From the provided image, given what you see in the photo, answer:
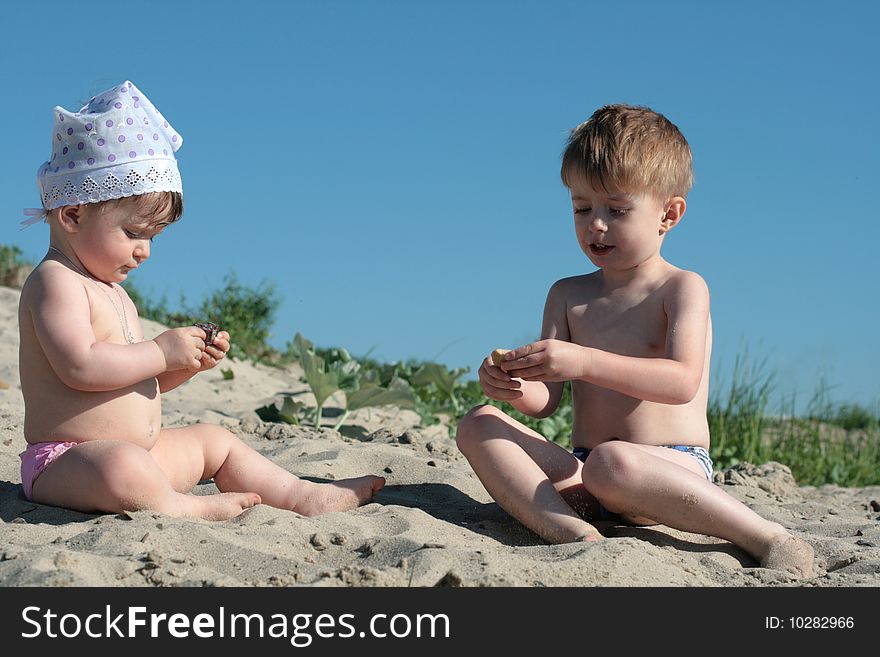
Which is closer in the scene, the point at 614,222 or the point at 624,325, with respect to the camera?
the point at 614,222

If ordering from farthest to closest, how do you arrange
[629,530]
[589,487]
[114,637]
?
[629,530] < [589,487] < [114,637]

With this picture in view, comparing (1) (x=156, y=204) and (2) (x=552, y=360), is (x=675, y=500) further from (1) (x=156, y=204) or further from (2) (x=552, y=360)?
(1) (x=156, y=204)

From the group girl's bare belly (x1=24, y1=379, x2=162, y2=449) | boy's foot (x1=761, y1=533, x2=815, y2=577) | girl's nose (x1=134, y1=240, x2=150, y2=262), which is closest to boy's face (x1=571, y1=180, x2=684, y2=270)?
boy's foot (x1=761, y1=533, x2=815, y2=577)

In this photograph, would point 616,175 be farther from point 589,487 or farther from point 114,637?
point 114,637

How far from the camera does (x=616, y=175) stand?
11.3 ft

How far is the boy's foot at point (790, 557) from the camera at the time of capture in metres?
3.13

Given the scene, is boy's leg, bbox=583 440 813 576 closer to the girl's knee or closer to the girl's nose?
the girl's knee

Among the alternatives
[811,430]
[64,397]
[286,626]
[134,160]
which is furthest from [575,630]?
[811,430]

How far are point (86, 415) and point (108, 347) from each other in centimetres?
27

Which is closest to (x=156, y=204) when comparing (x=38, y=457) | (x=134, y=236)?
(x=134, y=236)

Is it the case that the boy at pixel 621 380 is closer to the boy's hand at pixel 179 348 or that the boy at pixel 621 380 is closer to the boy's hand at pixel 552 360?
the boy's hand at pixel 552 360

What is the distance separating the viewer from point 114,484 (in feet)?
10.3

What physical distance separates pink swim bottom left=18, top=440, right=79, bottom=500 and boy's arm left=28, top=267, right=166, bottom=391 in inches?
9.0

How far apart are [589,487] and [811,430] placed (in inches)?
182
